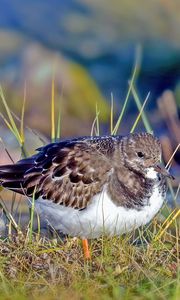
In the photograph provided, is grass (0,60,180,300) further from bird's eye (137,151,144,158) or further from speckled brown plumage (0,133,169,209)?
bird's eye (137,151,144,158)

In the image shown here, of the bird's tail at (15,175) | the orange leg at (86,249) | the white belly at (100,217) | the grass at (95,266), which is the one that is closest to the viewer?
the grass at (95,266)

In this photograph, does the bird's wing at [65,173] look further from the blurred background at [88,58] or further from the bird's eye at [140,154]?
the blurred background at [88,58]

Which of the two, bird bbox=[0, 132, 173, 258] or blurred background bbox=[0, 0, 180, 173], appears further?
blurred background bbox=[0, 0, 180, 173]

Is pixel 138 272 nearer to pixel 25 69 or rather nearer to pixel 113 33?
pixel 25 69

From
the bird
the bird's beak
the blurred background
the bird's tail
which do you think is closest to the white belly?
the bird

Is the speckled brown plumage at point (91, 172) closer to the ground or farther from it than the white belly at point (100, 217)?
farther from it

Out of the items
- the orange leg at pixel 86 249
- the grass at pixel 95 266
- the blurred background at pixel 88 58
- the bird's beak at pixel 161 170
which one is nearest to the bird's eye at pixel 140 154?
the bird's beak at pixel 161 170
